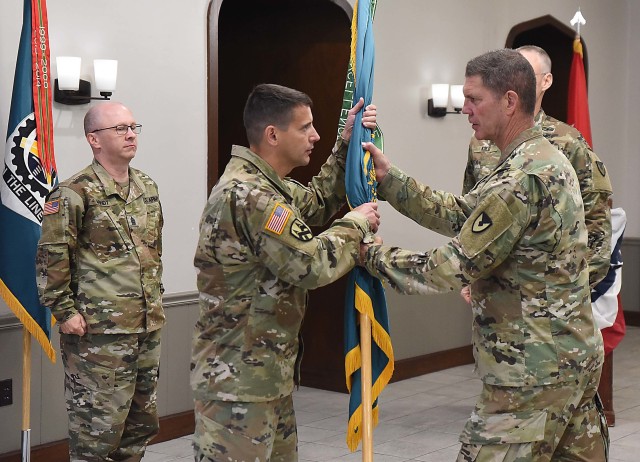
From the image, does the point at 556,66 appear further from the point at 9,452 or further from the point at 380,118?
the point at 9,452

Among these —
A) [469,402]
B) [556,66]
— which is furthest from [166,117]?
[556,66]

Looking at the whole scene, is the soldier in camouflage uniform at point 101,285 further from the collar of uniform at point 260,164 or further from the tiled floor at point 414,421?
the collar of uniform at point 260,164

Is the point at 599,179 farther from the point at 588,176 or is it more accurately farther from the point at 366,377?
the point at 366,377

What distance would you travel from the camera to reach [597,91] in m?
9.61

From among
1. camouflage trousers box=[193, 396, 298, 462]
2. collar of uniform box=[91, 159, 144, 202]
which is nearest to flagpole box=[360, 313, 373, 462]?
camouflage trousers box=[193, 396, 298, 462]

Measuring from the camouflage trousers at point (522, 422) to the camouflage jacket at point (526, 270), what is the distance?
0.13 feet

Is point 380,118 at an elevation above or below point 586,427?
above

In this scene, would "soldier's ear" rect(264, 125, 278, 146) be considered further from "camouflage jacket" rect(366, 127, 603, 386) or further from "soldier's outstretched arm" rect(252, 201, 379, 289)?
"camouflage jacket" rect(366, 127, 603, 386)

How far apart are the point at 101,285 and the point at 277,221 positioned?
63.7 inches

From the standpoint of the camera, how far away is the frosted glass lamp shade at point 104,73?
459 cm

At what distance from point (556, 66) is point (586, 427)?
717 centimetres

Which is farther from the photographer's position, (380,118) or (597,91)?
(597,91)

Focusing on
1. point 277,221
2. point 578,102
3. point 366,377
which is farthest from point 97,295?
point 578,102

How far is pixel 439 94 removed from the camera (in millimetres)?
6930
